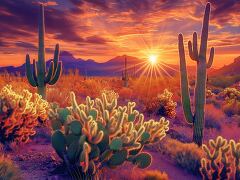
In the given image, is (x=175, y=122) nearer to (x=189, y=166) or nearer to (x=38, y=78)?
(x=38, y=78)

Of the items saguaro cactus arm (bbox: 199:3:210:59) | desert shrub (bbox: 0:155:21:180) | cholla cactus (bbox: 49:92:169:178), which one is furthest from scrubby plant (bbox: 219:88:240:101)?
desert shrub (bbox: 0:155:21:180)

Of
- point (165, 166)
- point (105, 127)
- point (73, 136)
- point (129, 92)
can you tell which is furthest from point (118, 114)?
point (129, 92)

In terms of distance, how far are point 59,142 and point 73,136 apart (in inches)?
11.8

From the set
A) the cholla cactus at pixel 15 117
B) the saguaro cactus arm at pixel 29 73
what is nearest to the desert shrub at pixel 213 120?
the saguaro cactus arm at pixel 29 73

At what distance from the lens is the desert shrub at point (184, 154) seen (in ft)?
27.4

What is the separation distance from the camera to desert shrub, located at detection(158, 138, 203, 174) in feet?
27.4

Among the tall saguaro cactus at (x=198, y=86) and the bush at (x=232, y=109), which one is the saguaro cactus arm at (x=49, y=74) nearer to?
the tall saguaro cactus at (x=198, y=86)

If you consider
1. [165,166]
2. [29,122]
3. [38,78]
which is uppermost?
[38,78]

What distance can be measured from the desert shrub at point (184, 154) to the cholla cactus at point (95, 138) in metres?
1.59

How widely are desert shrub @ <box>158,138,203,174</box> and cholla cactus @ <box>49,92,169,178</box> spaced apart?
1.59 metres

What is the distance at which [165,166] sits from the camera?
8438 millimetres

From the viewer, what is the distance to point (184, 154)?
8633 mm

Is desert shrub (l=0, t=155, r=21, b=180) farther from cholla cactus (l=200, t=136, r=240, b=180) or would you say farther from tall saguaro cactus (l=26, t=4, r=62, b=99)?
tall saguaro cactus (l=26, t=4, r=62, b=99)

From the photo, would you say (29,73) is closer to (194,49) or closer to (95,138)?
(194,49)
